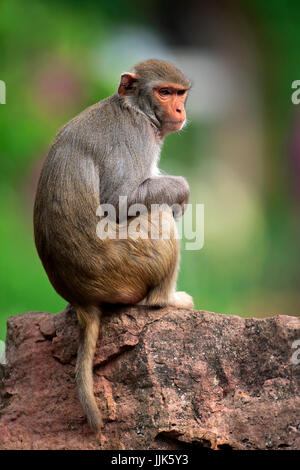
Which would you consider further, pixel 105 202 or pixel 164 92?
pixel 164 92

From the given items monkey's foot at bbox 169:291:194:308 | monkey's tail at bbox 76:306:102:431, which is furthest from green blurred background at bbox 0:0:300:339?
monkey's tail at bbox 76:306:102:431

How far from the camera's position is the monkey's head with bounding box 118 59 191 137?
16.1 feet

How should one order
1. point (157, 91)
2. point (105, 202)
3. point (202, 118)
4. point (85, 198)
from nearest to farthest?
point (85, 198) → point (105, 202) → point (157, 91) → point (202, 118)

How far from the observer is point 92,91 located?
878 cm

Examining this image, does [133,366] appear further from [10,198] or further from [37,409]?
[10,198]

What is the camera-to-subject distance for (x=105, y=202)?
462 centimetres

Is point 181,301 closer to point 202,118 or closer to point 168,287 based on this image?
point 168,287

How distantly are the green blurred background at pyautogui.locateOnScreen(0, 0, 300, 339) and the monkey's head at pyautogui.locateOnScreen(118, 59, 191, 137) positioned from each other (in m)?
3.19

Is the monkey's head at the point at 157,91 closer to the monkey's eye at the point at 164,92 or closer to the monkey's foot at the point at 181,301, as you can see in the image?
the monkey's eye at the point at 164,92

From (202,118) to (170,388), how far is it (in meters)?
5.88

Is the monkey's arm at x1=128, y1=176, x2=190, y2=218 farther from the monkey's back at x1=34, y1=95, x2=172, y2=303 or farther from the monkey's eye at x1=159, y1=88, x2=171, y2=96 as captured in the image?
the monkey's eye at x1=159, y1=88, x2=171, y2=96

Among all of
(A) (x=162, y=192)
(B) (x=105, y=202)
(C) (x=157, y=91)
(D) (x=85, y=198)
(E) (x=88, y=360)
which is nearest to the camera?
(E) (x=88, y=360)

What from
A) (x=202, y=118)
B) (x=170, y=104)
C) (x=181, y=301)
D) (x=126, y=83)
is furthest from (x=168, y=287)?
(x=202, y=118)

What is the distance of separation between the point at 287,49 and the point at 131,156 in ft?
19.0
